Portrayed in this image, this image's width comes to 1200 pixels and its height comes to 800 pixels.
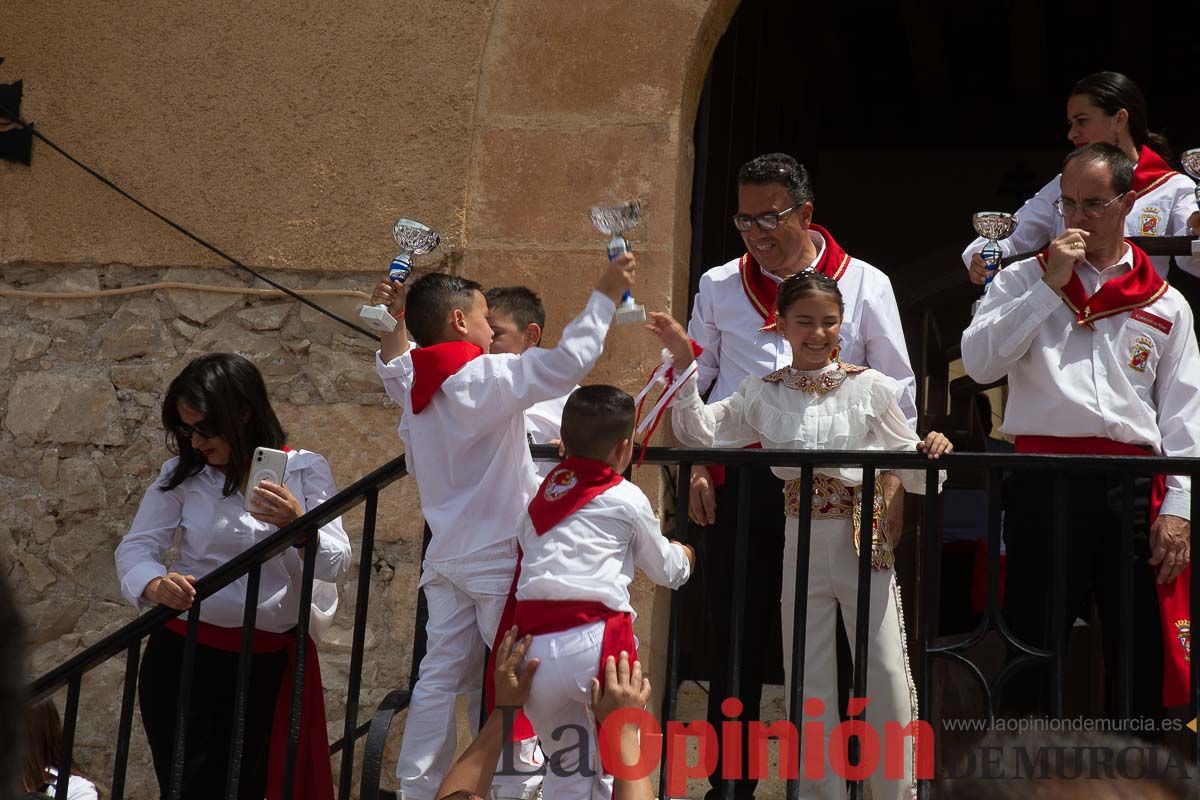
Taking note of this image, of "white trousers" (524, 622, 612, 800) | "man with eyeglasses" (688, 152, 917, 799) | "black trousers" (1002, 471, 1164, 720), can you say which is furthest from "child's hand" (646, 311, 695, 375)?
"black trousers" (1002, 471, 1164, 720)

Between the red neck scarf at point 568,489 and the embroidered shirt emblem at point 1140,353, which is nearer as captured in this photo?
the red neck scarf at point 568,489

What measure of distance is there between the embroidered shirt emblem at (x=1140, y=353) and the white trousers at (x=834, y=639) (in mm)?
753

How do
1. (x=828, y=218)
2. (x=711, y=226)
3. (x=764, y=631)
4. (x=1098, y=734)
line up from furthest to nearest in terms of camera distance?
(x=828, y=218), (x=711, y=226), (x=764, y=631), (x=1098, y=734)

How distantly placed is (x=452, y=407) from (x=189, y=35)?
2555mm

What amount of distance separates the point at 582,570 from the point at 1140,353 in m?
1.45

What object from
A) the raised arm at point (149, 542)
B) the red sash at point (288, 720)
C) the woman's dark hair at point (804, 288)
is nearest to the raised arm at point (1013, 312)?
the woman's dark hair at point (804, 288)

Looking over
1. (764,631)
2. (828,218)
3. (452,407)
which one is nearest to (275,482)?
(452,407)

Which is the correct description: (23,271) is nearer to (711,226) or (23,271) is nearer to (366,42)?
(366,42)

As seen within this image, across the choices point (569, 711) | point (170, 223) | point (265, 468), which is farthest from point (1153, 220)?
point (170, 223)

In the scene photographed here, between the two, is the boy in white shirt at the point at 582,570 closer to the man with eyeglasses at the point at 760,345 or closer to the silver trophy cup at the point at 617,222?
the silver trophy cup at the point at 617,222

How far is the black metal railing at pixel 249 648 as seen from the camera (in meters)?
3.54

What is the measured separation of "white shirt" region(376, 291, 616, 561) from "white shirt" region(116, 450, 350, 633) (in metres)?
0.45

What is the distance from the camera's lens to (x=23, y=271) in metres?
5.34

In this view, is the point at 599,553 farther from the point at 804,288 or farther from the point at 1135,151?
the point at 1135,151
